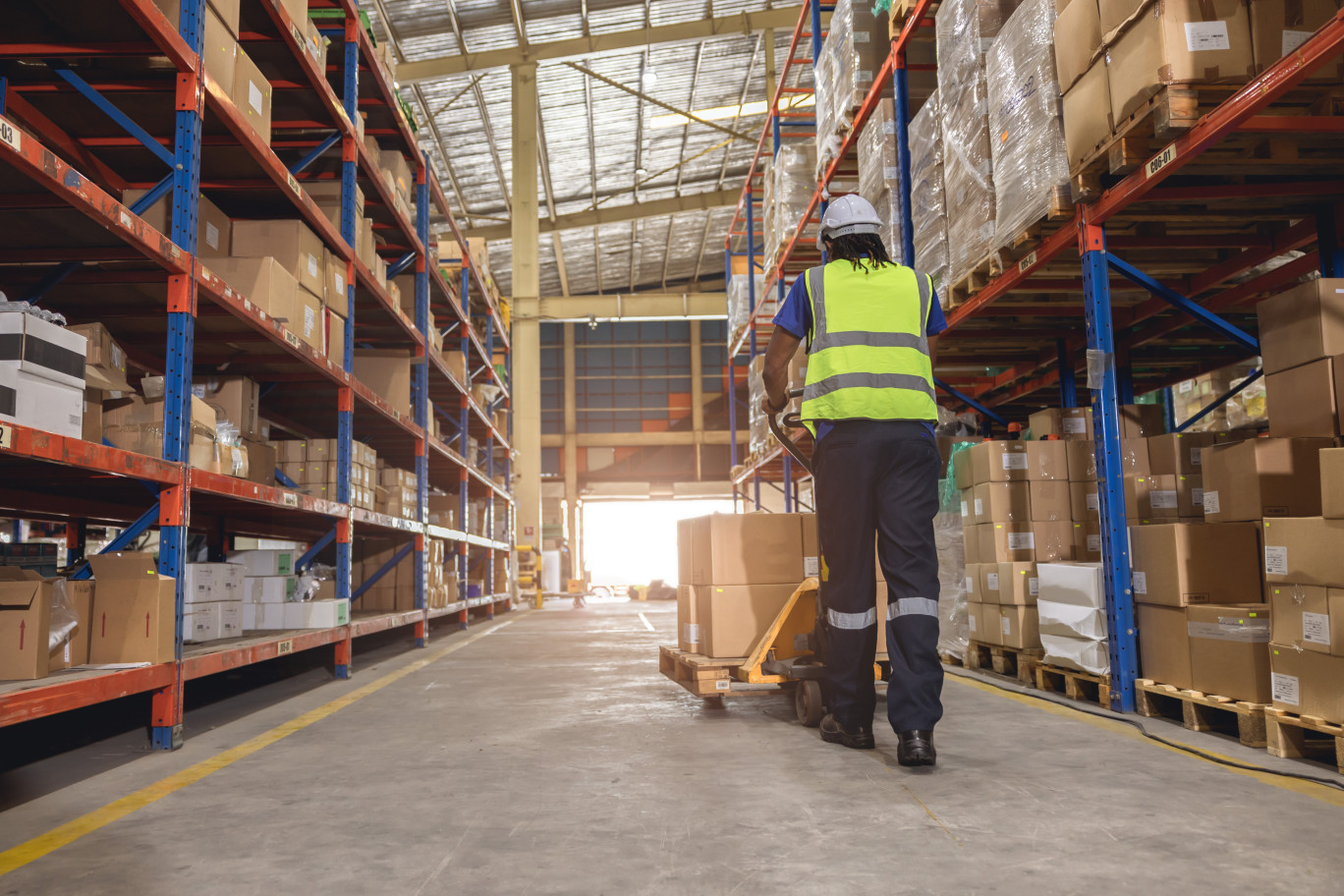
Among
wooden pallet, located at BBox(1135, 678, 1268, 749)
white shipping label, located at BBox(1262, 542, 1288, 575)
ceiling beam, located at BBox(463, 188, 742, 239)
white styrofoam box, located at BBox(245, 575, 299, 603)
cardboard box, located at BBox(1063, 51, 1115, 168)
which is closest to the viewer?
white shipping label, located at BBox(1262, 542, 1288, 575)

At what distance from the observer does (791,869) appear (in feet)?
6.68

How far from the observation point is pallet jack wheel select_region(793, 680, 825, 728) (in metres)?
3.86

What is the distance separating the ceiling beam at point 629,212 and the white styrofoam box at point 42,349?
18.5 metres

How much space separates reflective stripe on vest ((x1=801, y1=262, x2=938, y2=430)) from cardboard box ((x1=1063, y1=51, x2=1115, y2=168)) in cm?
139

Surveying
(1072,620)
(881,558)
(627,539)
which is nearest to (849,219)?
(881,558)

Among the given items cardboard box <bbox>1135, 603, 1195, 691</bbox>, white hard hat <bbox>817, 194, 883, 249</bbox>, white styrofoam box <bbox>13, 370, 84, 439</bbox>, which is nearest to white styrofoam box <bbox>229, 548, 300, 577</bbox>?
white styrofoam box <bbox>13, 370, 84, 439</bbox>

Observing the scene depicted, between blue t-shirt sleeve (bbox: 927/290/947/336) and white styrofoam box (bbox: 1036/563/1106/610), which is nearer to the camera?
blue t-shirt sleeve (bbox: 927/290/947/336)

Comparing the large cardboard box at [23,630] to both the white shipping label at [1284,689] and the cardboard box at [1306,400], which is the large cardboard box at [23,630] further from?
the cardboard box at [1306,400]

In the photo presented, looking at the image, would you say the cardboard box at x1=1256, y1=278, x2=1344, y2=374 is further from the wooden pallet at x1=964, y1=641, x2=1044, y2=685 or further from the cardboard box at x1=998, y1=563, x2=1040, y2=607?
the wooden pallet at x1=964, y1=641, x2=1044, y2=685

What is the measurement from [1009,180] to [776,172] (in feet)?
18.2

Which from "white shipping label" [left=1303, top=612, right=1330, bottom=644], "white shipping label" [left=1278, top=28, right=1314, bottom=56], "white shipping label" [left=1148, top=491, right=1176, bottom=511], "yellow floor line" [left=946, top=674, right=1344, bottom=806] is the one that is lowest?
"yellow floor line" [left=946, top=674, right=1344, bottom=806]

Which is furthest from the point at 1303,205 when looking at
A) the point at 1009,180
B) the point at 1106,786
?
the point at 1106,786

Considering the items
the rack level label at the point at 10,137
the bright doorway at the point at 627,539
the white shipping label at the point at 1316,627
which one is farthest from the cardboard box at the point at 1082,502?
the bright doorway at the point at 627,539

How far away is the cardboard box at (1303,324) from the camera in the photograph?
3.44 meters
